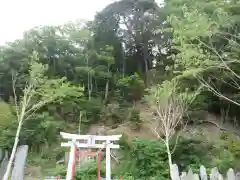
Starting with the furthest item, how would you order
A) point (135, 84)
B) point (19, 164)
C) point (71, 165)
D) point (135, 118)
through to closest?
1. point (135, 84)
2. point (135, 118)
3. point (19, 164)
4. point (71, 165)

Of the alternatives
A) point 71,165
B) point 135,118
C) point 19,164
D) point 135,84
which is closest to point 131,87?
point 135,84

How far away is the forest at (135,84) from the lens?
32.5 ft

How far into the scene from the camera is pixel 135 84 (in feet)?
59.8

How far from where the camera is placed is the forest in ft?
32.5

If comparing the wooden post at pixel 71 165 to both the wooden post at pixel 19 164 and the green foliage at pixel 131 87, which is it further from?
the green foliage at pixel 131 87

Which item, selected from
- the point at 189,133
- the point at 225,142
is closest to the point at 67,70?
the point at 189,133

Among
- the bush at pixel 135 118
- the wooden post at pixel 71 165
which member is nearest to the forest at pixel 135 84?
the bush at pixel 135 118

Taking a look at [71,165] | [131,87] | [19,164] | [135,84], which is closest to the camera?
[71,165]

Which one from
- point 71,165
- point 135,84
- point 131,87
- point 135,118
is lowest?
point 71,165

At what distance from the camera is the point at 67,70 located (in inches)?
701

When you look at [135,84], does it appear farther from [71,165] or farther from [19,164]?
[71,165]

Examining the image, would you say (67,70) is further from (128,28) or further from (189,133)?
(189,133)

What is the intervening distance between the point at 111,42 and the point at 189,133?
344 inches

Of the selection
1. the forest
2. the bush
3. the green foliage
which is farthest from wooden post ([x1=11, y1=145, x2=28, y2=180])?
the green foliage
